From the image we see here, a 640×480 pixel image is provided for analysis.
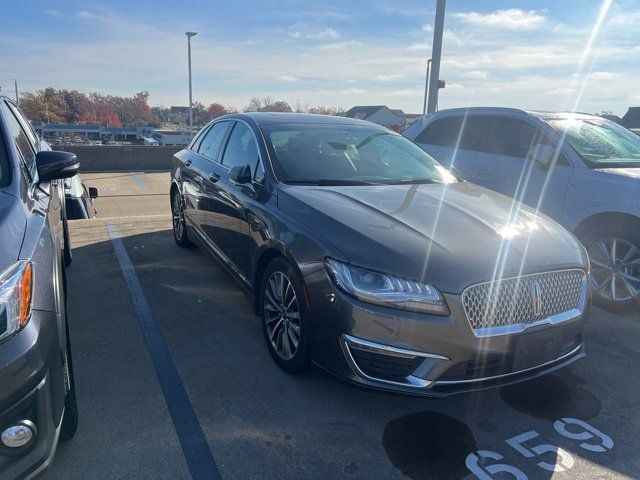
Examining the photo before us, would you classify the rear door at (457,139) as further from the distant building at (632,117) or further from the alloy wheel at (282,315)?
the distant building at (632,117)

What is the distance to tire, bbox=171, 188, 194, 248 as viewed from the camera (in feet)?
18.7

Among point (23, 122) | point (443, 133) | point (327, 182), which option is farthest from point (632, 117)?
point (23, 122)

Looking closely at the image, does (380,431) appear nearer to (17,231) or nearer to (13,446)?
(13,446)

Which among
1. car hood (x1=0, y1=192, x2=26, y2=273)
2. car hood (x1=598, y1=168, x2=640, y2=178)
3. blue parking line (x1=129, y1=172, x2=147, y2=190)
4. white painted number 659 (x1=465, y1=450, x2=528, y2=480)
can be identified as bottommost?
blue parking line (x1=129, y1=172, x2=147, y2=190)

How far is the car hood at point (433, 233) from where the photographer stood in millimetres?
2494

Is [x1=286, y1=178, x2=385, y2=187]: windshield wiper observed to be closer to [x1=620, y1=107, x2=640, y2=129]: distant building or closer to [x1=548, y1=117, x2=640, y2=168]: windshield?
[x1=548, y1=117, x2=640, y2=168]: windshield

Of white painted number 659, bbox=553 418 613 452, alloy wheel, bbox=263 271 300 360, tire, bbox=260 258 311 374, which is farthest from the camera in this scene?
alloy wheel, bbox=263 271 300 360

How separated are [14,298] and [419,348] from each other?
69.0 inches

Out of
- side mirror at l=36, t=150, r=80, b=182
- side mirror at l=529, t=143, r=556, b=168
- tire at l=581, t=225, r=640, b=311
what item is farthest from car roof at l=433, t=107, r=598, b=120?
side mirror at l=36, t=150, r=80, b=182

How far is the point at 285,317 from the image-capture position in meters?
3.08

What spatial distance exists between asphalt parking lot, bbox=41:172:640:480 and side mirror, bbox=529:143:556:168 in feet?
5.16

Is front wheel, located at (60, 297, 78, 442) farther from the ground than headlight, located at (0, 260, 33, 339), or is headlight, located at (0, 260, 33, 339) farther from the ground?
headlight, located at (0, 260, 33, 339)

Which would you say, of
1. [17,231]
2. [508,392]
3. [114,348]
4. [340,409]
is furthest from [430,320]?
[114,348]

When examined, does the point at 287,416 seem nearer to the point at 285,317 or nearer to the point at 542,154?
the point at 285,317
